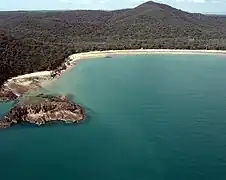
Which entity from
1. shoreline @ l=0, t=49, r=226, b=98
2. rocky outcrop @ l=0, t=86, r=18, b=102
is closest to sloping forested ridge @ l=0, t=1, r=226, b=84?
shoreline @ l=0, t=49, r=226, b=98

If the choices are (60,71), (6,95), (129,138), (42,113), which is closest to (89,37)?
(60,71)

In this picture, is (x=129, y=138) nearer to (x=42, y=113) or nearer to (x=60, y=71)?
(x=42, y=113)

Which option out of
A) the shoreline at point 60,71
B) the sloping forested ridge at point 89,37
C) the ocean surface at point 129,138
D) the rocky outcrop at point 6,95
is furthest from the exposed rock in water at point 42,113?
the sloping forested ridge at point 89,37

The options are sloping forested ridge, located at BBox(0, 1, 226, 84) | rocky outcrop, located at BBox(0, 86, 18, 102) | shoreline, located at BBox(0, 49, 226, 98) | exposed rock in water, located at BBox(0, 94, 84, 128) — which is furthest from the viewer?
sloping forested ridge, located at BBox(0, 1, 226, 84)

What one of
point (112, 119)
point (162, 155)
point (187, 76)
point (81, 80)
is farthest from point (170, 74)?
point (162, 155)

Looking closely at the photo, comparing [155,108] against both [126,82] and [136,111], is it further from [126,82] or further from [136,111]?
[126,82]

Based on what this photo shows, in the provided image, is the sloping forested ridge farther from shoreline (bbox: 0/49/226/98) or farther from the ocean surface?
the ocean surface

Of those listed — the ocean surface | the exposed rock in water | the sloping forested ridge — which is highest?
the sloping forested ridge
